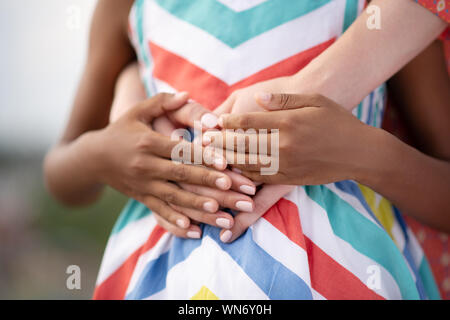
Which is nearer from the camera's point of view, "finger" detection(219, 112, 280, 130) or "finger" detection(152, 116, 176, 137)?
"finger" detection(219, 112, 280, 130)

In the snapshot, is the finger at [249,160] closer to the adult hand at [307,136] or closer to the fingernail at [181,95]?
the adult hand at [307,136]

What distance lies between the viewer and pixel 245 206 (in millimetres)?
496

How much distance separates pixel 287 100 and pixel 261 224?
0.15m

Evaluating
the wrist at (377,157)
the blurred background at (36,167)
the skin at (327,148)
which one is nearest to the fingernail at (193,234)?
the skin at (327,148)

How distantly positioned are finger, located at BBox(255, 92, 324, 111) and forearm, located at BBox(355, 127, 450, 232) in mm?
80

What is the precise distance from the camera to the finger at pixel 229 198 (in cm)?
50

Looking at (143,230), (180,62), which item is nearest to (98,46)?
(180,62)

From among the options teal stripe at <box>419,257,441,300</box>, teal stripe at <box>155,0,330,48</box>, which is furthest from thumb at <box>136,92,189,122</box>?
teal stripe at <box>419,257,441,300</box>

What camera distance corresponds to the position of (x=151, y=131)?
1.86 ft

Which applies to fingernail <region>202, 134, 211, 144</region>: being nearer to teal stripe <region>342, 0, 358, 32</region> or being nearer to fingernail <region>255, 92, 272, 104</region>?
fingernail <region>255, 92, 272, 104</region>

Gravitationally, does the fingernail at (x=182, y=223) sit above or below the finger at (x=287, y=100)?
below

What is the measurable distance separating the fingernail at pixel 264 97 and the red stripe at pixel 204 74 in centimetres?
8

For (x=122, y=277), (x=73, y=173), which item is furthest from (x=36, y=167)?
(x=122, y=277)

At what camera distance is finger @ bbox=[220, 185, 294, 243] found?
19.8 inches
